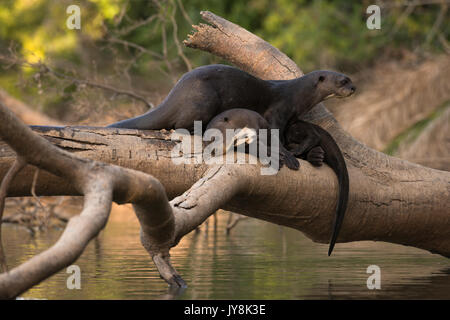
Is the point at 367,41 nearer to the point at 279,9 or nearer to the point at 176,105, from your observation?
the point at 279,9

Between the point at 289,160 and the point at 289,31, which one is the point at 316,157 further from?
the point at 289,31

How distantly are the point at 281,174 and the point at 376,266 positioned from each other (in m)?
1.15

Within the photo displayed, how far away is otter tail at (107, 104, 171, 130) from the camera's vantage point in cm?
438

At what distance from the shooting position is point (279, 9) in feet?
57.0

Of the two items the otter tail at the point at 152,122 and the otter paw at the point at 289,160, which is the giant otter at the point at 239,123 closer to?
the otter paw at the point at 289,160

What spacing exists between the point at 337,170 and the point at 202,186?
1.17 meters

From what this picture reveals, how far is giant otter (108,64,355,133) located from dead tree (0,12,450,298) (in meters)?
0.15

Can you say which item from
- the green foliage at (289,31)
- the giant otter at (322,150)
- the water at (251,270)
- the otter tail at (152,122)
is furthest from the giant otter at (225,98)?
the green foliage at (289,31)

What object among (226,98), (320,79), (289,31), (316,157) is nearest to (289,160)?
(316,157)

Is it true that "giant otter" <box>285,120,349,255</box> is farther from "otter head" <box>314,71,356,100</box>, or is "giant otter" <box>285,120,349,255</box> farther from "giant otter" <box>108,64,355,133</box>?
"otter head" <box>314,71,356,100</box>

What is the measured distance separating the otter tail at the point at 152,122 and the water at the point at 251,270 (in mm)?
883

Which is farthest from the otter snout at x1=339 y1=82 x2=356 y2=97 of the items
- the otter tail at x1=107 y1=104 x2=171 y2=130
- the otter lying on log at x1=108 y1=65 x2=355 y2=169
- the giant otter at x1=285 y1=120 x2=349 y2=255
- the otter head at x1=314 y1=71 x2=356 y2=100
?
the otter tail at x1=107 y1=104 x2=171 y2=130

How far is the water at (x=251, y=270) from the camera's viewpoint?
3.83 metres
